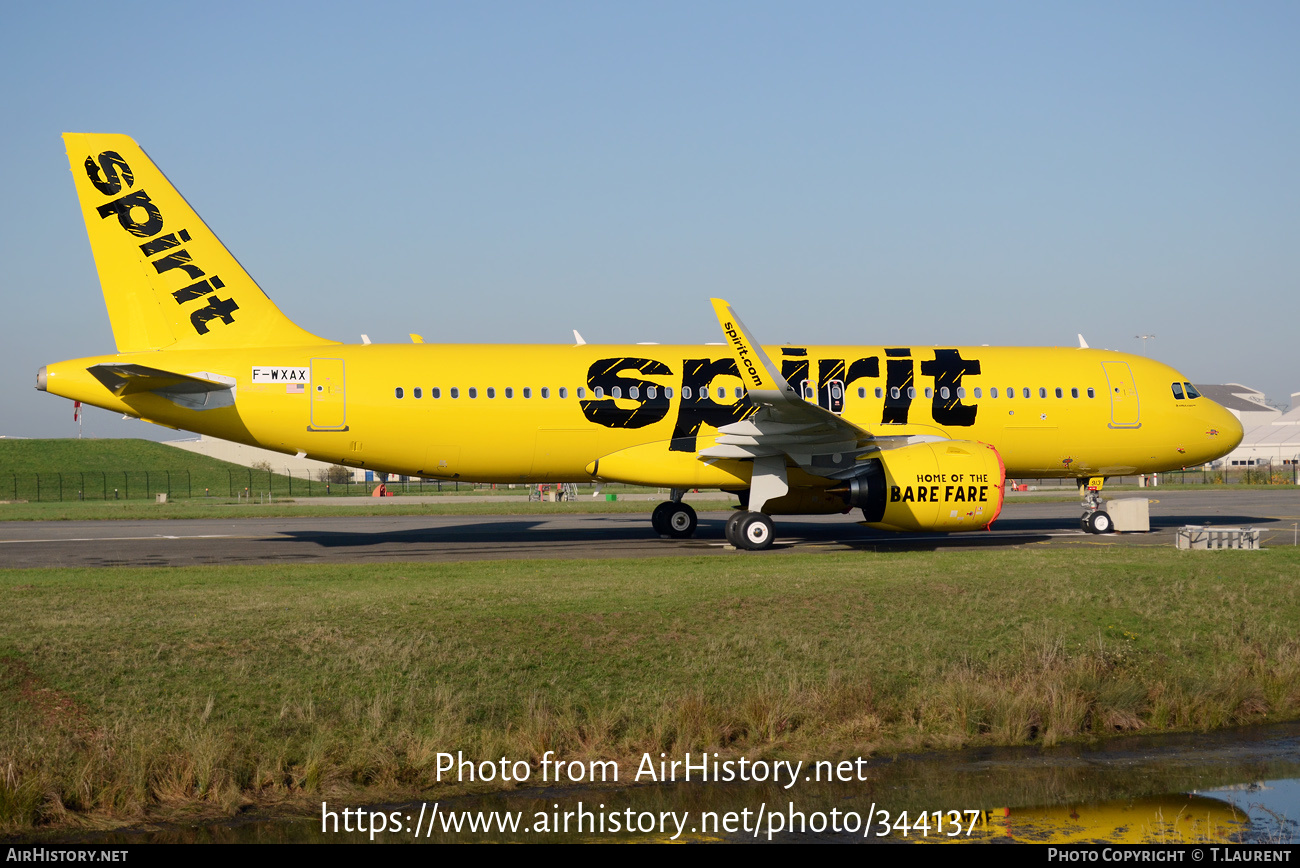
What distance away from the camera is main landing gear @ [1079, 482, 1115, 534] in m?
26.2

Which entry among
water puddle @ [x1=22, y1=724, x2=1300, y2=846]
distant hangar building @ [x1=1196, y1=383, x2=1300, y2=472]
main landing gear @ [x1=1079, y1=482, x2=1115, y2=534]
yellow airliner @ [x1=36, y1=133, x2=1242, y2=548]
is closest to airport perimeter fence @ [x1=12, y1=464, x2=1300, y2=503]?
distant hangar building @ [x1=1196, y1=383, x2=1300, y2=472]

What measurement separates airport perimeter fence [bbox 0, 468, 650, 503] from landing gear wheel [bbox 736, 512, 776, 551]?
43526 mm

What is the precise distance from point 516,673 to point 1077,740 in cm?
585

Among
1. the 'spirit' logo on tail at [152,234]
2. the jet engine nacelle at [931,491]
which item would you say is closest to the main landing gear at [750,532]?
the jet engine nacelle at [931,491]

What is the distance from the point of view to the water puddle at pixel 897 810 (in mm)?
7898

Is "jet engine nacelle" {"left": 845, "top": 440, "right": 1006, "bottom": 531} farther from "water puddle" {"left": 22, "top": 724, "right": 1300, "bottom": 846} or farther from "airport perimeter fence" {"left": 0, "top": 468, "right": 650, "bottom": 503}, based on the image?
"airport perimeter fence" {"left": 0, "top": 468, "right": 650, "bottom": 503}

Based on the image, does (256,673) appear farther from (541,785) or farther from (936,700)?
(936,700)

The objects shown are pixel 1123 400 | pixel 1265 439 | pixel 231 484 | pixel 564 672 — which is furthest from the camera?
pixel 1265 439

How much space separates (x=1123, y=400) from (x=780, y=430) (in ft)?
31.7

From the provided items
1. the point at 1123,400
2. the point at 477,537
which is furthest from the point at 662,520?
the point at 1123,400

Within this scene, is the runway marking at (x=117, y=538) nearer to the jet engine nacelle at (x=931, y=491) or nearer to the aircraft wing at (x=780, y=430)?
the aircraft wing at (x=780, y=430)

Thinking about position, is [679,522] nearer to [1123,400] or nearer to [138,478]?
[1123,400]

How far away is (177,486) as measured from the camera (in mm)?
79625

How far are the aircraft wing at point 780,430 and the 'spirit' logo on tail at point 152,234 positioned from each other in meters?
11.0
